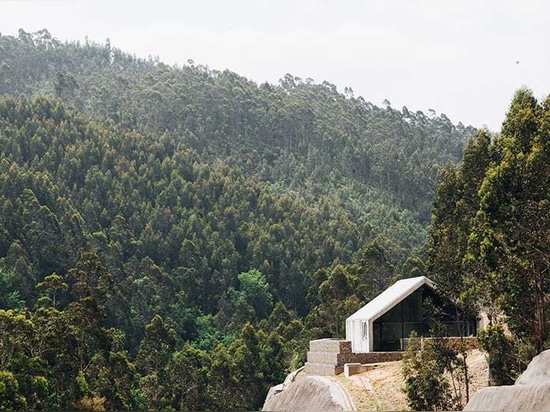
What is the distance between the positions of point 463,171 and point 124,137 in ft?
271

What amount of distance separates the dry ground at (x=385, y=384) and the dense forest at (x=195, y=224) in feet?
12.0

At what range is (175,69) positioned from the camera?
187m

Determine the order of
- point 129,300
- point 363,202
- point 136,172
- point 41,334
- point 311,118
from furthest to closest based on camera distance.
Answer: point 311,118 < point 363,202 < point 136,172 < point 129,300 < point 41,334

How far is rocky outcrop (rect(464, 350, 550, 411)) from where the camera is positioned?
2244 centimetres

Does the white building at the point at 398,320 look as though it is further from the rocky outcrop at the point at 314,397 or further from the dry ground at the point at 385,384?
the rocky outcrop at the point at 314,397

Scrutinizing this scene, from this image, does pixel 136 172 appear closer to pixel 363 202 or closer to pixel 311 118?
pixel 363 202

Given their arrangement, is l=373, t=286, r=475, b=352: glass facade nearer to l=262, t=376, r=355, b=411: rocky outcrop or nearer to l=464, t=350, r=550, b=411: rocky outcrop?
l=262, t=376, r=355, b=411: rocky outcrop

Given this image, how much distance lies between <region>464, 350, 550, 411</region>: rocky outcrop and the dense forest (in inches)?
339

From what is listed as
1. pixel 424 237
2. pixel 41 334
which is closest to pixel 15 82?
pixel 424 237

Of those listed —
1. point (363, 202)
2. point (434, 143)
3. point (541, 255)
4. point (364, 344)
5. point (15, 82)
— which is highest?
point (15, 82)

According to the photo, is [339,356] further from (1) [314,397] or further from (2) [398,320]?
(1) [314,397]

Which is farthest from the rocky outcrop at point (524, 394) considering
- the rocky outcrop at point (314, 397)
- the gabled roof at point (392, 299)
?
the gabled roof at point (392, 299)

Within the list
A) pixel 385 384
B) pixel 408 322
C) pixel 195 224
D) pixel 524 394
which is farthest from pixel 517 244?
pixel 195 224

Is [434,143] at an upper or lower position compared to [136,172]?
upper
